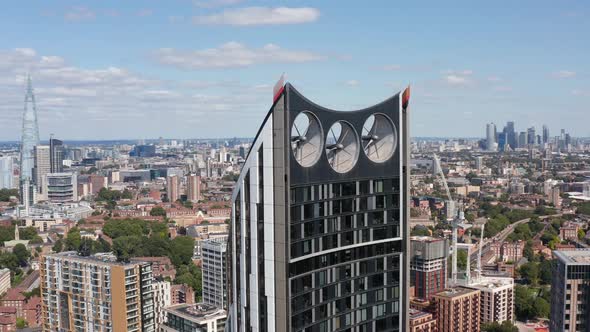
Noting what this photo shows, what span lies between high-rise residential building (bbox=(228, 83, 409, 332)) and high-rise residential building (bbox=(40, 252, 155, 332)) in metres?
17.6

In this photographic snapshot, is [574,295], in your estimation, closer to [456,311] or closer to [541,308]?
[456,311]

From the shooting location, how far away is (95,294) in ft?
106

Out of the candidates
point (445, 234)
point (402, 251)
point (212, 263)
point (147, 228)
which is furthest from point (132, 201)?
point (402, 251)

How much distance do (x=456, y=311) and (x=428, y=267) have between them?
4979 mm

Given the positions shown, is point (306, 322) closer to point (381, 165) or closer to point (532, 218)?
point (381, 165)

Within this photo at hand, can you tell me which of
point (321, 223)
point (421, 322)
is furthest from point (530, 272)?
point (321, 223)

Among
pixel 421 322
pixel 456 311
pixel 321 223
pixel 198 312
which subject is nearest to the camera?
pixel 321 223

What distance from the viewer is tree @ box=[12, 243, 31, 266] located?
66.1 metres

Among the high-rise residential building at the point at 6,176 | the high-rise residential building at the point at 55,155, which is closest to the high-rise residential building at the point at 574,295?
the high-rise residential building at the point at 55,155

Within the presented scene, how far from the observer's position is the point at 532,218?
85.1 metres

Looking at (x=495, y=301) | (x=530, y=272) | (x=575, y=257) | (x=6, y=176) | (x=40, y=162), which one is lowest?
(x=530, y=272)

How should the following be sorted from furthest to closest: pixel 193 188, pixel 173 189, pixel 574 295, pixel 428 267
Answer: pixel 173 189
pixel 193 188
pixel 428 267
pixel 574 295

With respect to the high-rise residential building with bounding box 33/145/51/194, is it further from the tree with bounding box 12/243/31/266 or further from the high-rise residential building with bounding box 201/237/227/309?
the high-rise residential building with bounding box 201/237/227/309

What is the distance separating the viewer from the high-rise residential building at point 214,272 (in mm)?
43469
